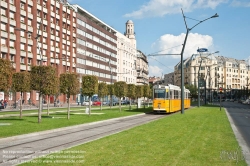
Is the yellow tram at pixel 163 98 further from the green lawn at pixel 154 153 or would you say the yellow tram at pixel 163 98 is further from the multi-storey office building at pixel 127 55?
the multi-storey office building at pixel 127 55

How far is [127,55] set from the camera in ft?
443

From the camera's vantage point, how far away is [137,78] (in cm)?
15325


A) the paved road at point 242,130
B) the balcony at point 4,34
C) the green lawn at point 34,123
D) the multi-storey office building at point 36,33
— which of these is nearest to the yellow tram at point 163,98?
the paved road at point 242,130

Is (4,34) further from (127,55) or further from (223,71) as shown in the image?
(223,71)

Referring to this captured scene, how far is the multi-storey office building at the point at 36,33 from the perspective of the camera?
207 ft

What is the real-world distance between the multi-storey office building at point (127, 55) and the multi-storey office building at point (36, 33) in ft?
126

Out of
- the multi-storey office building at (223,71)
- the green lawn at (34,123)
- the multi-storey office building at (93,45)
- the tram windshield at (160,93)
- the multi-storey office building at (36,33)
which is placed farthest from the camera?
the multi-storey office building at (223,71)

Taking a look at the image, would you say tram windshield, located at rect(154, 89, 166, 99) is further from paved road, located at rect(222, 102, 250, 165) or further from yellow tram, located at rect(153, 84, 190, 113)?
paved road, located at rect(222, 102, 250, 165)

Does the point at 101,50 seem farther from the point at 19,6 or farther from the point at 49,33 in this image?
the point at 19,6

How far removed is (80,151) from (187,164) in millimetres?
3551

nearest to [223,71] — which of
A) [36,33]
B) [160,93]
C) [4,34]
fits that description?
[36,33]

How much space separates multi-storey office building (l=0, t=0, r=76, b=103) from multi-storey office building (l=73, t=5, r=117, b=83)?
4.49 metres

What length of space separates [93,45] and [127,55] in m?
33.1

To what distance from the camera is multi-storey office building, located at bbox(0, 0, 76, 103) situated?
207 ft
